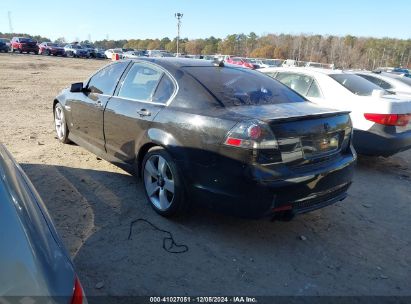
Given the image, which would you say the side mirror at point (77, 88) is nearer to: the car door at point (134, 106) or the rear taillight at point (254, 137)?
the car door at point (134, 106)

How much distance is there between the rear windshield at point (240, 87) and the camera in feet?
12.4

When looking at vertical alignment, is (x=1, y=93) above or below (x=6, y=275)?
below

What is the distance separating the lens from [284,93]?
169 inches

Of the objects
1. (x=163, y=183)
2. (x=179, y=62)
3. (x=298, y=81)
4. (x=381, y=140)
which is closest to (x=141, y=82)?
(x=179, y=62)

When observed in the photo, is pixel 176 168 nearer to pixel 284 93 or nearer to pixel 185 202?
pixel 185 202

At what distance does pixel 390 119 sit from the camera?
17.9ft

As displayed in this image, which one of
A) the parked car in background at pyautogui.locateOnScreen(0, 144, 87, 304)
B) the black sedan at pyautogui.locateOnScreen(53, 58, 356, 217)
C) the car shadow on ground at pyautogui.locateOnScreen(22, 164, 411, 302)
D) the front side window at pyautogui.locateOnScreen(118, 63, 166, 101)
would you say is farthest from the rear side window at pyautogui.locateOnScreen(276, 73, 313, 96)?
the parked car in background at pyautogui.locateOnScreen(0, 144, 87, 304)

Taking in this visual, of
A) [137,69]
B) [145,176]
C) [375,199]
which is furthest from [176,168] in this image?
[375,199]

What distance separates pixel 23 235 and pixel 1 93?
498 inches

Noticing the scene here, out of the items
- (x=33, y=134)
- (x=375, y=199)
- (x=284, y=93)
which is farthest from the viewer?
(x=33, y=134)

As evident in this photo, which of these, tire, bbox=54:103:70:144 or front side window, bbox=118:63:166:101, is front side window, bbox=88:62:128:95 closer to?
front side window, bbox=118:63:166:101

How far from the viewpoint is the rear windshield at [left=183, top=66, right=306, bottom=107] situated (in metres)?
3.78

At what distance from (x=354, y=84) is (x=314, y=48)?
12053cm

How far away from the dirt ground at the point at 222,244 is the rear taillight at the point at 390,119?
3.22 ft
